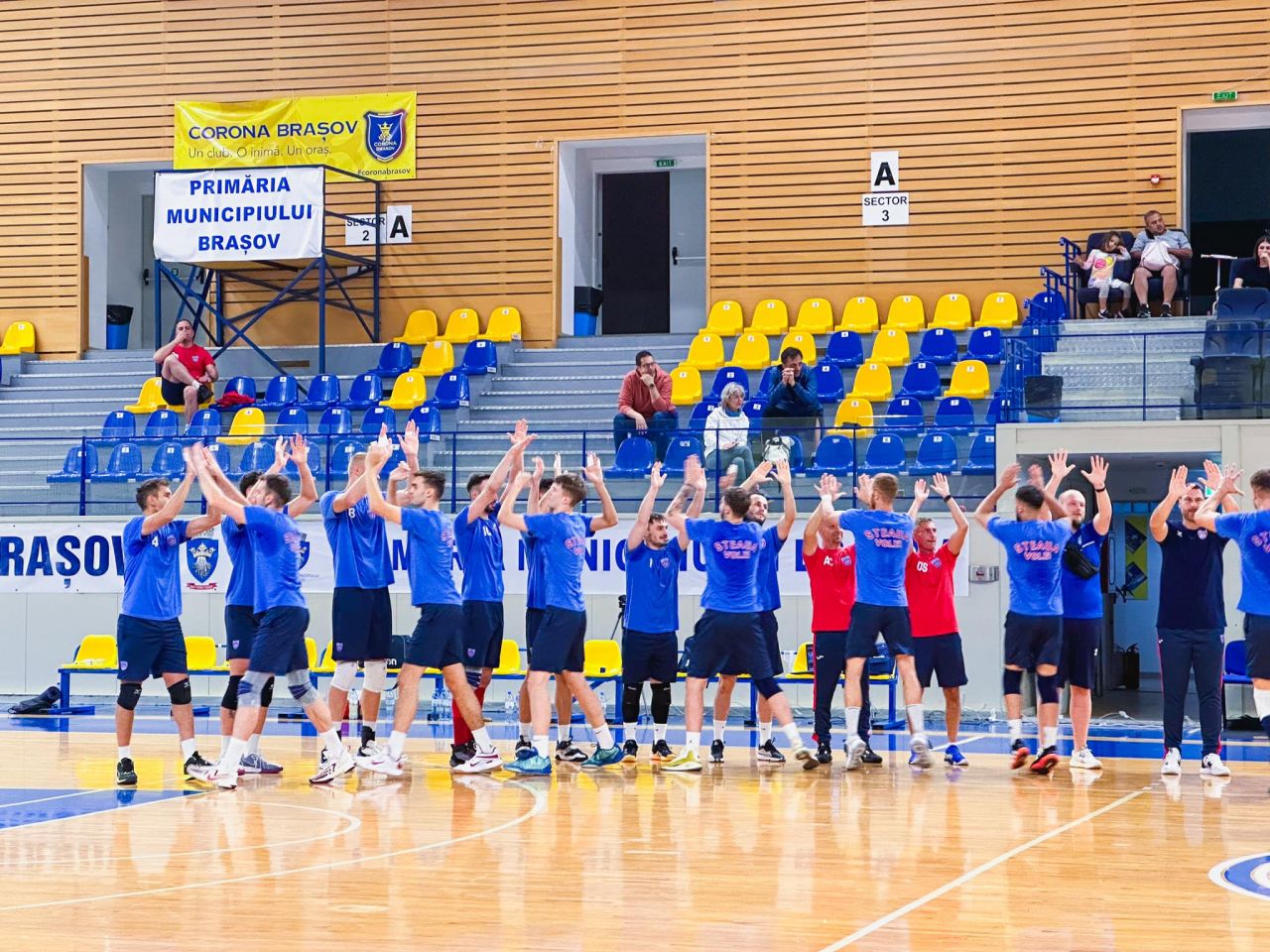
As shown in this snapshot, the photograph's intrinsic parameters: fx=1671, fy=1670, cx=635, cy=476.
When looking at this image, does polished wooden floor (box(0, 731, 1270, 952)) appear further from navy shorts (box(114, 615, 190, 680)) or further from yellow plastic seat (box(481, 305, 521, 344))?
yellow plastic seat (box(481, 305, 521, 344))

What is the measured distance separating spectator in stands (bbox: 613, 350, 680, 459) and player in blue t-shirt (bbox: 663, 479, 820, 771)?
5879mm

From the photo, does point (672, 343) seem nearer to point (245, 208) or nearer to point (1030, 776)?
point (245, 208)

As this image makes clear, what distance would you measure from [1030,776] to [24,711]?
1043 cm

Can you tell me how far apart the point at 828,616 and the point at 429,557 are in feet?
9.81

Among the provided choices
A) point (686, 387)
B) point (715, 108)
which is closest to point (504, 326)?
point (686, 387)

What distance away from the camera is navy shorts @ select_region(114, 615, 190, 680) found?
36.9ft

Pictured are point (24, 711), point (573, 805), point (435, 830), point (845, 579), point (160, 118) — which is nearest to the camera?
point (435, 830)

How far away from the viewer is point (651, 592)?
1227 centimetres

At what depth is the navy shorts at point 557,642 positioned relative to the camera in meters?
11.5

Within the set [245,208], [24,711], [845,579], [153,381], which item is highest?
[245,208]

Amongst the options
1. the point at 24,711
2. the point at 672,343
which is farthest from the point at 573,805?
the point at 672,343

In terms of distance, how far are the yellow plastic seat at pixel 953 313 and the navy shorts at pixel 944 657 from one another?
9.21 meters

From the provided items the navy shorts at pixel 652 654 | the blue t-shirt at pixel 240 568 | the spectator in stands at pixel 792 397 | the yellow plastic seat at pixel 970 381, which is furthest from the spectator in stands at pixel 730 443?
the blue t-shirt at pixel 240 568

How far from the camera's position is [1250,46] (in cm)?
2073
